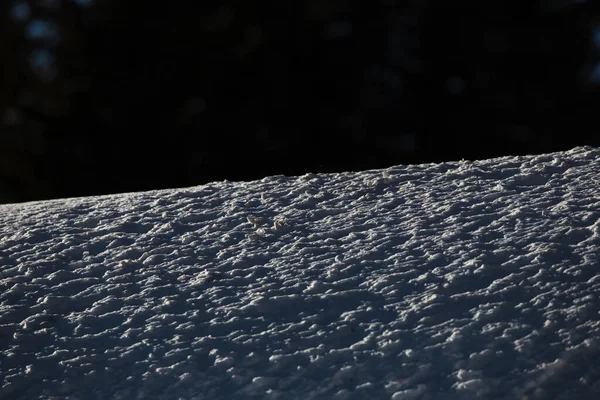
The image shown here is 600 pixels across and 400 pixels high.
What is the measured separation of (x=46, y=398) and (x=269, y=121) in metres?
3.81

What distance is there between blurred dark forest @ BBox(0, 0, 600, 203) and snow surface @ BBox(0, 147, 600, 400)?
3023 millimetres

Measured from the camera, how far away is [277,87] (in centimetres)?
464

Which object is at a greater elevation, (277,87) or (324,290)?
(277,87)

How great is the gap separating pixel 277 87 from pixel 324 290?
3598 mm

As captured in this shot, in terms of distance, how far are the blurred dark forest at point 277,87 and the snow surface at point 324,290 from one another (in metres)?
3.02

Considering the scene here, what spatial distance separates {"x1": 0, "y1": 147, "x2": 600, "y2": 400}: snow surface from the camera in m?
0.98

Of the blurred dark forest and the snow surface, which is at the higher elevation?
the blurred dark forest

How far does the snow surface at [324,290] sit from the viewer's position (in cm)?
98

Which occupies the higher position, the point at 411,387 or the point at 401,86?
the point at 401,86

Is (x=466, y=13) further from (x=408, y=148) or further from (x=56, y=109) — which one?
(x=56, y=109)

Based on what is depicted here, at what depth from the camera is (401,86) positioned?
4.49 m

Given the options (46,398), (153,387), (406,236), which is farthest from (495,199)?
(46,398)

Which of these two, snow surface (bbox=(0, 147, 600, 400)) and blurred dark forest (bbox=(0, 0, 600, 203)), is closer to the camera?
snow surface (bbox=(0, 147, 600, 400))

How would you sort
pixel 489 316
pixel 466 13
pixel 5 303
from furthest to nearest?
pixel 466 13
pixel 5 303
pixel 489 316
